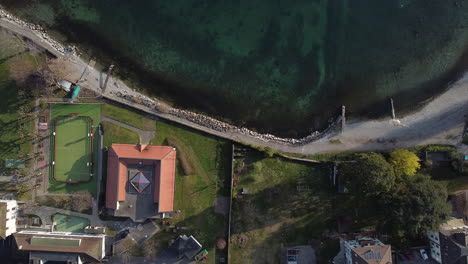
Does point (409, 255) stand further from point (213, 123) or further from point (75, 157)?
point (75, 157)

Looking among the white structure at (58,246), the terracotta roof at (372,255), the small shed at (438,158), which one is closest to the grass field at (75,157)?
the white structure at (58,246)

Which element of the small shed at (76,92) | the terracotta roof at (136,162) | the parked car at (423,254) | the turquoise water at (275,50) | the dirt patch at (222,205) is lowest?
the parked car at (423,254)

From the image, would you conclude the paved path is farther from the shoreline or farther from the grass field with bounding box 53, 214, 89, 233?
the grass field with bounding box 53, 214, 89, 233

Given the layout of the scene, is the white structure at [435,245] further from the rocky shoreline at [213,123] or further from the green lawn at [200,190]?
the green lawn at [200,190]

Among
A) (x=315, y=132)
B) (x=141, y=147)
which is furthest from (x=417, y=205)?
(x=141, y=147)

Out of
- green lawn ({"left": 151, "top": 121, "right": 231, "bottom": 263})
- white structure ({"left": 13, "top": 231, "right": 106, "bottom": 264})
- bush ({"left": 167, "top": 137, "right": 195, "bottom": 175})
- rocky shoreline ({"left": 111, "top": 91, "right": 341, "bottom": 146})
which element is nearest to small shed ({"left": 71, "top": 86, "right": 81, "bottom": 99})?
rocky shoreline ({"left": 111, "top": 91, "right": 341, "bottom": 146})

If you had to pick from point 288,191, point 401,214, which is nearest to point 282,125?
point 288,191
